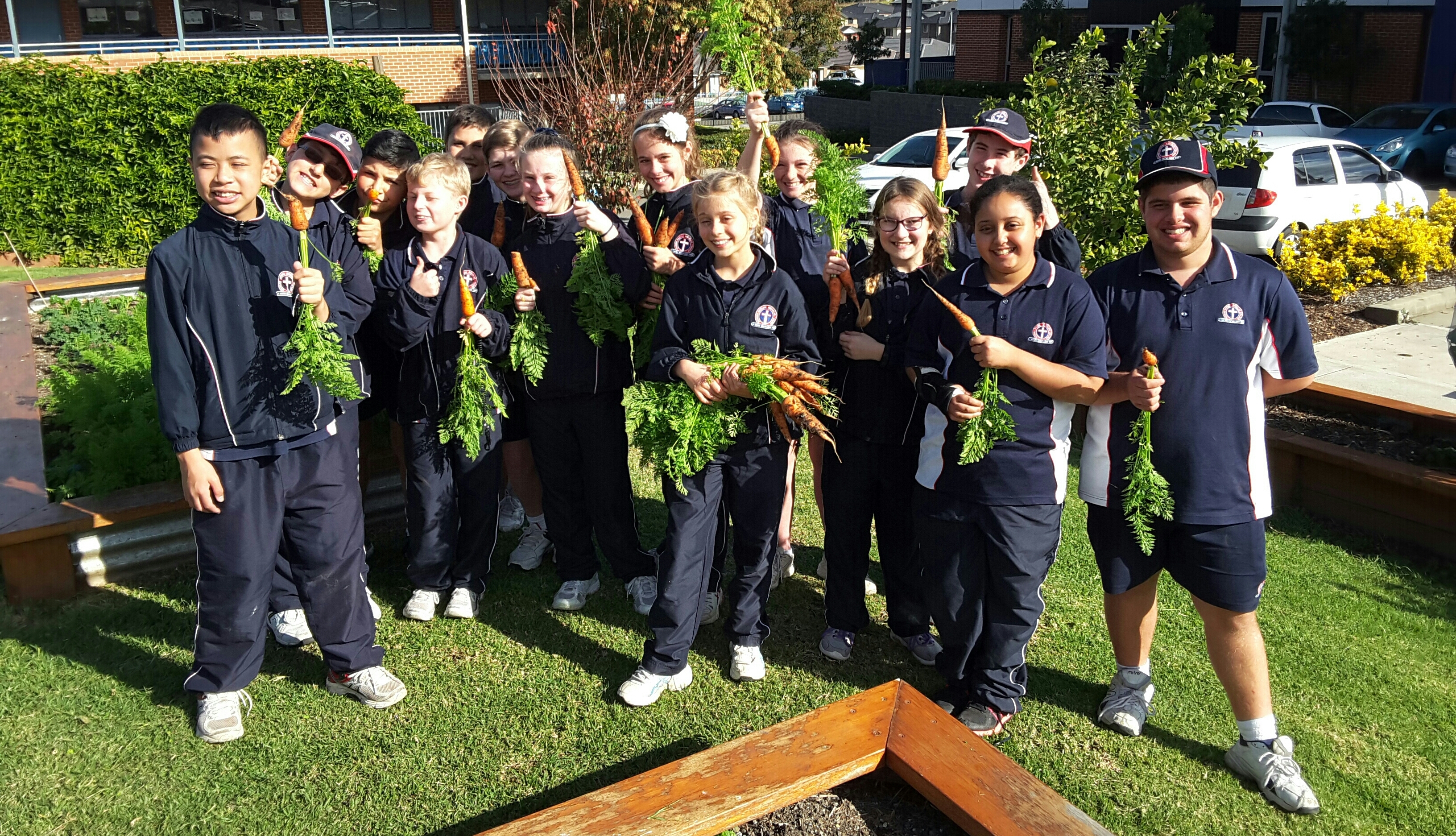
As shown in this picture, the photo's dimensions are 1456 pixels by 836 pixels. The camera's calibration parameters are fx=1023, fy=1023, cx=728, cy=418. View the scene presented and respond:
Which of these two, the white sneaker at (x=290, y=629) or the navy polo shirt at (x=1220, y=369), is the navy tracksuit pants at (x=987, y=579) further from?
the white sneaker at (x=290, y=629)

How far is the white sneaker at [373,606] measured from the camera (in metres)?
4.42

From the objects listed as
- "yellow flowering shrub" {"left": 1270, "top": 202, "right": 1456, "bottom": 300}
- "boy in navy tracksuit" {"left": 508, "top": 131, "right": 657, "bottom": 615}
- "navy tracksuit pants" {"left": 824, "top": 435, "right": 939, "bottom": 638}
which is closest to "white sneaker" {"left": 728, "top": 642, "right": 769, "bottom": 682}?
"navy tracksuit pants" {"left": 824, "top": 435, "right": 939, "bottom": 638}

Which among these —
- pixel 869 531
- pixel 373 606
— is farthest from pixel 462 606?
pixel 869 531

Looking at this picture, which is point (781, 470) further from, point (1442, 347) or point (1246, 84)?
point (1442, 347)

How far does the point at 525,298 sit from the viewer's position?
460cm

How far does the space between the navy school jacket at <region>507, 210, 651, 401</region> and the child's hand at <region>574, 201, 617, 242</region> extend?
Answer: 5cm

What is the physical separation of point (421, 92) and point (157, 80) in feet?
49.6

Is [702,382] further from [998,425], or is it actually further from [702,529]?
[998,425]

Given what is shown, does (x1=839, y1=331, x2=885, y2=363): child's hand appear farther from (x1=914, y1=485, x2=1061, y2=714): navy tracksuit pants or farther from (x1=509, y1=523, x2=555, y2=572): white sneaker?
(x1=509, y1=523, x2=555, y2=572): white sneaker

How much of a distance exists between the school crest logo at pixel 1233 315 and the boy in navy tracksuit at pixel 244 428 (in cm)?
333

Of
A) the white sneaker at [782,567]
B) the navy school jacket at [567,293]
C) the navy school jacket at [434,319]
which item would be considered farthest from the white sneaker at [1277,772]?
the navy school jacket at [434,319]

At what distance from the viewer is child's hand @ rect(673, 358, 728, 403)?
13.4ft

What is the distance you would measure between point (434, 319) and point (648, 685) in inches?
74.0

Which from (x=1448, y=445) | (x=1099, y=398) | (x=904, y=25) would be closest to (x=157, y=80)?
(x=1099, y=398)
